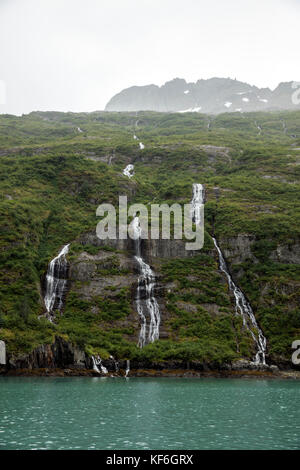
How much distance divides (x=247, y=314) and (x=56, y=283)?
99.2 ft

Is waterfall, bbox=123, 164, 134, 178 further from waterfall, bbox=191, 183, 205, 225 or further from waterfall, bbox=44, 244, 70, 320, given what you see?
waterfall, bbox=44, 244, 70, 320

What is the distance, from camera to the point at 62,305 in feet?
210

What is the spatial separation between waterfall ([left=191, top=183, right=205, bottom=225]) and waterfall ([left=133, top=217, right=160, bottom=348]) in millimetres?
19299

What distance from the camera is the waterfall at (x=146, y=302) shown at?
198ft

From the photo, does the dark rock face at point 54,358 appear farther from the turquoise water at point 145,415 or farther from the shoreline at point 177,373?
the turquoise water at point 145,415

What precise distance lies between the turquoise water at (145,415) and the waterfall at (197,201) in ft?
153

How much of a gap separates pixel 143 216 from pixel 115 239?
A: 37.5 feet

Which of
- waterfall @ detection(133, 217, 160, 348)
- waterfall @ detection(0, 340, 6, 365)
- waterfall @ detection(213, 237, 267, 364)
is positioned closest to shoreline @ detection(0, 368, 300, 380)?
waterfall @ detection(213, 237, 267, 364)

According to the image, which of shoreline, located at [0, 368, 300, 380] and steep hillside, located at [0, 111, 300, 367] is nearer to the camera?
shoreline, located at [0, 368, 300, 380]

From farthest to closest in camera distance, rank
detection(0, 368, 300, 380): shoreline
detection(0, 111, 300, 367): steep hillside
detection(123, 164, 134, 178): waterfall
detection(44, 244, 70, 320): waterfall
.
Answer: detection(123, 164, 134, 178): waterfall
detection(44, 244, 70, 320): waterfall
detection(0, 111, 300, 367): steep hillside
detection(0, 368, 300, 380): shoreline

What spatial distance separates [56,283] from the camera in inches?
2633

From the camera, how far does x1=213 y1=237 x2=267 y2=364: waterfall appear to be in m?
58.7

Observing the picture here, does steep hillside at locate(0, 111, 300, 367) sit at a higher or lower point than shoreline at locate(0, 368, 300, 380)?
higher
